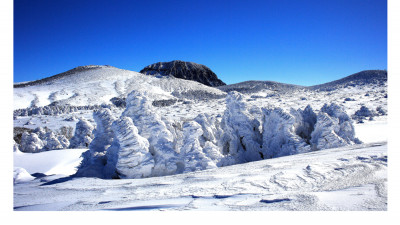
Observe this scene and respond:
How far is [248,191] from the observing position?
7.86 feet

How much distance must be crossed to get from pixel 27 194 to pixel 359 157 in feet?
15.4

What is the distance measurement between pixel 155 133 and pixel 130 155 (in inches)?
38.5

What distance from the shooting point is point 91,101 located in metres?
35.9

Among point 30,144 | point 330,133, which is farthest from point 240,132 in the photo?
point 30,144

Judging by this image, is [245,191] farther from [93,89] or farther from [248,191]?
[93,89]

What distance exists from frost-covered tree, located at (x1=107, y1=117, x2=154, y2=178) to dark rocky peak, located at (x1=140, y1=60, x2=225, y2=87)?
97962mm

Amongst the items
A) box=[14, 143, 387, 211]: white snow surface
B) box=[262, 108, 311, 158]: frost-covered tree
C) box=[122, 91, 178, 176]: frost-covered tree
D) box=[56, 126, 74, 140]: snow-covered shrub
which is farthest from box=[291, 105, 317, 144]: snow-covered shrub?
box=[56, 126, 74, 140]: snow-covered shrub

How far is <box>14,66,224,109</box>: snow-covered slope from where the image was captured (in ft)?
115

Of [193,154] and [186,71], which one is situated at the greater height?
[186,71]

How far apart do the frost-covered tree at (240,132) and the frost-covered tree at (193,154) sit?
1.96 metres

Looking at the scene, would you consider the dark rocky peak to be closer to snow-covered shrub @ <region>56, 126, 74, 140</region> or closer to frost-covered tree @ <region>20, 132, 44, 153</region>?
snow-covered shrub @ <region>56, 126, 74, 140</region>

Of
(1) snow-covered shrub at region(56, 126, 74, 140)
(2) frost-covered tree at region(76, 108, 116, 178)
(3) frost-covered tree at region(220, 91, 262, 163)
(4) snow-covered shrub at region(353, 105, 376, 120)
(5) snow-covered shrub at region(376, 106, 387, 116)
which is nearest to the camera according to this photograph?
(2) frost-covered tree at region(76, 108, 116, 178)
